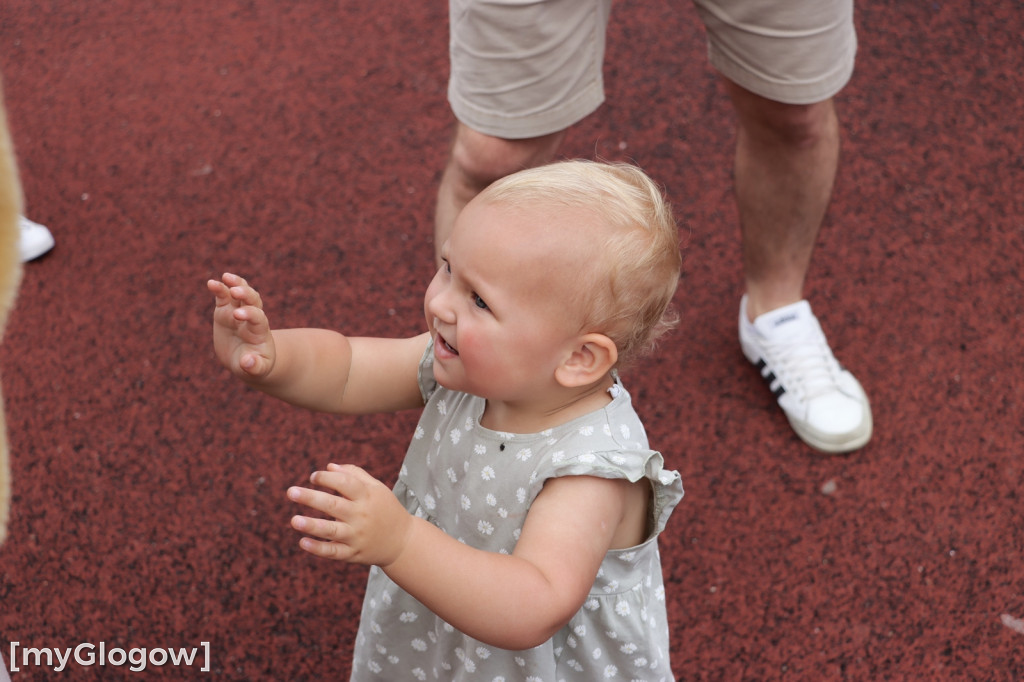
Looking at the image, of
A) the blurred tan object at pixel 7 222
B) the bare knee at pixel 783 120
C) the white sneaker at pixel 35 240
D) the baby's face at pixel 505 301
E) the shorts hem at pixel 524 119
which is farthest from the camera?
the white sneaker at pixel 35 240

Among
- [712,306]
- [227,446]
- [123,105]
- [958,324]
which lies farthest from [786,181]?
[123,105]

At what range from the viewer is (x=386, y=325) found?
2264 mm

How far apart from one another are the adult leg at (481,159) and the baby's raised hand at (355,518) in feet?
2.75

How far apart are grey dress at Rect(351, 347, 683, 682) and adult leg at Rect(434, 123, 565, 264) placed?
1.80 ft

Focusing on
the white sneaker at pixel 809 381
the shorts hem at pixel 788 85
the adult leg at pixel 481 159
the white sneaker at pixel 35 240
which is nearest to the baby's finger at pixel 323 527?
the adult leg at pixel 481 159

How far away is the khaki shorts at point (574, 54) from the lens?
1571 mm

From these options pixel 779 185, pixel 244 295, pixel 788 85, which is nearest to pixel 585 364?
pixel 244 295

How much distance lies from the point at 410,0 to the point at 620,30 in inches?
24.9

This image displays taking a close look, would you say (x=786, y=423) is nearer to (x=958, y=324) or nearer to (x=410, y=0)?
(x=958, y=324)

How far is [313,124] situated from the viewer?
2.72 m

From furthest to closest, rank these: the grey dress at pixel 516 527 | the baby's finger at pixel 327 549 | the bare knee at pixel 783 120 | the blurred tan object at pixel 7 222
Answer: the bare knee at pixel 783 120 < the grey dress at pixel 516 527 < the baby's finger at pixel 327 549 < the blurred tan object at pixel 7 222

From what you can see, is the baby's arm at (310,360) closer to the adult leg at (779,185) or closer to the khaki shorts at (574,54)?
the khaki shorts at (574,54)

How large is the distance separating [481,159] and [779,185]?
0.60m

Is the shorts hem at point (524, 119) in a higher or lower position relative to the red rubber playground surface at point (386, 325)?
higher
